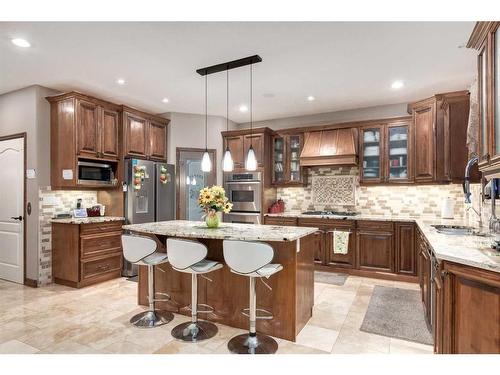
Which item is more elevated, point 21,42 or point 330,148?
point 21,42

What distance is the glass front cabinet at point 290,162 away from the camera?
551 cm

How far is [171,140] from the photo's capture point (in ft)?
18.3

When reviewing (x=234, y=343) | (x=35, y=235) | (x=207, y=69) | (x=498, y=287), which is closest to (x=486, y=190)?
(x=498, y=287)

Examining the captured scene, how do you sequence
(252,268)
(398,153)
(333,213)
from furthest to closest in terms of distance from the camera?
1. (333,213)
2. (398,153)
3. (252,268)

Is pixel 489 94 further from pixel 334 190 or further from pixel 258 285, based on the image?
pixel 334 190

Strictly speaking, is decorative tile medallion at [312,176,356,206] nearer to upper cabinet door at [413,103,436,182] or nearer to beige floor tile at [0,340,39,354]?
upper cabinet door at [413,103,436,182]

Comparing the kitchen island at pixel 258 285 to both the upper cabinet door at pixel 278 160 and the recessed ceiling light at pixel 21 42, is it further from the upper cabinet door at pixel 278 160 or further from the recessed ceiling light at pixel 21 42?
the upper cabinet door at pixel 278 160

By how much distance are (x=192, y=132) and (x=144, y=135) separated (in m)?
0.96

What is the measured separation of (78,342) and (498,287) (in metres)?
3.09

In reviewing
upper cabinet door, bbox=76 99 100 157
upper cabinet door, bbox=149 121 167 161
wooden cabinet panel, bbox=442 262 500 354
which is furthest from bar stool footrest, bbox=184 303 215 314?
upper cabinet door, bbox=149 121 167 161

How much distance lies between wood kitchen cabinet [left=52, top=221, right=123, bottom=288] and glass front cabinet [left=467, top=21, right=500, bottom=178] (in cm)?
448

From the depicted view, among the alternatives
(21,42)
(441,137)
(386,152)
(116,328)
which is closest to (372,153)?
(386,152)

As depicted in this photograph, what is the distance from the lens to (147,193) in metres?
4.83

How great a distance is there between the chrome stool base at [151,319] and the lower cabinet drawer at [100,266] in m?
1.44
